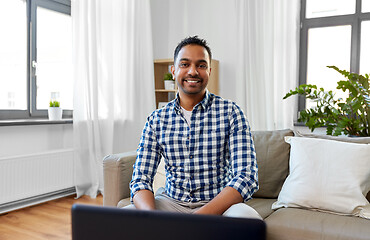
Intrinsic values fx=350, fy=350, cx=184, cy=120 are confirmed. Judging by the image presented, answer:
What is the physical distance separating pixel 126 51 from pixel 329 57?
2083 millimetres

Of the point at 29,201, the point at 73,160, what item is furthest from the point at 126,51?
the point at 29,201

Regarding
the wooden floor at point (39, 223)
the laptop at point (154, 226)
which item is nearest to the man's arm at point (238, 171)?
the laptop at point (154, 226)

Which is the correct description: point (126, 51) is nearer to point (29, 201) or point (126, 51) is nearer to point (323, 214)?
point (29, 201)

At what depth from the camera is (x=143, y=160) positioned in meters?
1.43

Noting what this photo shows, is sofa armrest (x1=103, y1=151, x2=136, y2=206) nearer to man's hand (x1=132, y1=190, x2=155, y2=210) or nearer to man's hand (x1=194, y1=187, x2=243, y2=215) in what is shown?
man's hand (x1=132, y1=190, x2=155, y2=210)

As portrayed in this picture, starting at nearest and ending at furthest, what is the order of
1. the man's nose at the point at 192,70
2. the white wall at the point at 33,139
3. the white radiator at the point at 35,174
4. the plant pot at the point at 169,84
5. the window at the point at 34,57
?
the man's nose at the point at 192,70
the white radiator at the point at 35,174
the white wall at the point at 33,139
the window at the point at 34,57
the plant pot at the point at 169,84

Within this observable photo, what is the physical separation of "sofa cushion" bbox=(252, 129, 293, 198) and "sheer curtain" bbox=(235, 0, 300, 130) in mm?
1596

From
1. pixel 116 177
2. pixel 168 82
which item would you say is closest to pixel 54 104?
pixel 168 82

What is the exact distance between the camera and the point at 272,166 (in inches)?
75.2

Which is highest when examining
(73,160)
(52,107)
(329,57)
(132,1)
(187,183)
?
(132,1)

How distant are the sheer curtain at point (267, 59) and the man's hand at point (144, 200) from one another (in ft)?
8.00

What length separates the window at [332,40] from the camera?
3.40 meters

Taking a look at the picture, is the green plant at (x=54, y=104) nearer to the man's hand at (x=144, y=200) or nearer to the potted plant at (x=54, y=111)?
the potted plant at (x=54, y=111)

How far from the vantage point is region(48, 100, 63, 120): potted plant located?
3.15 meters
